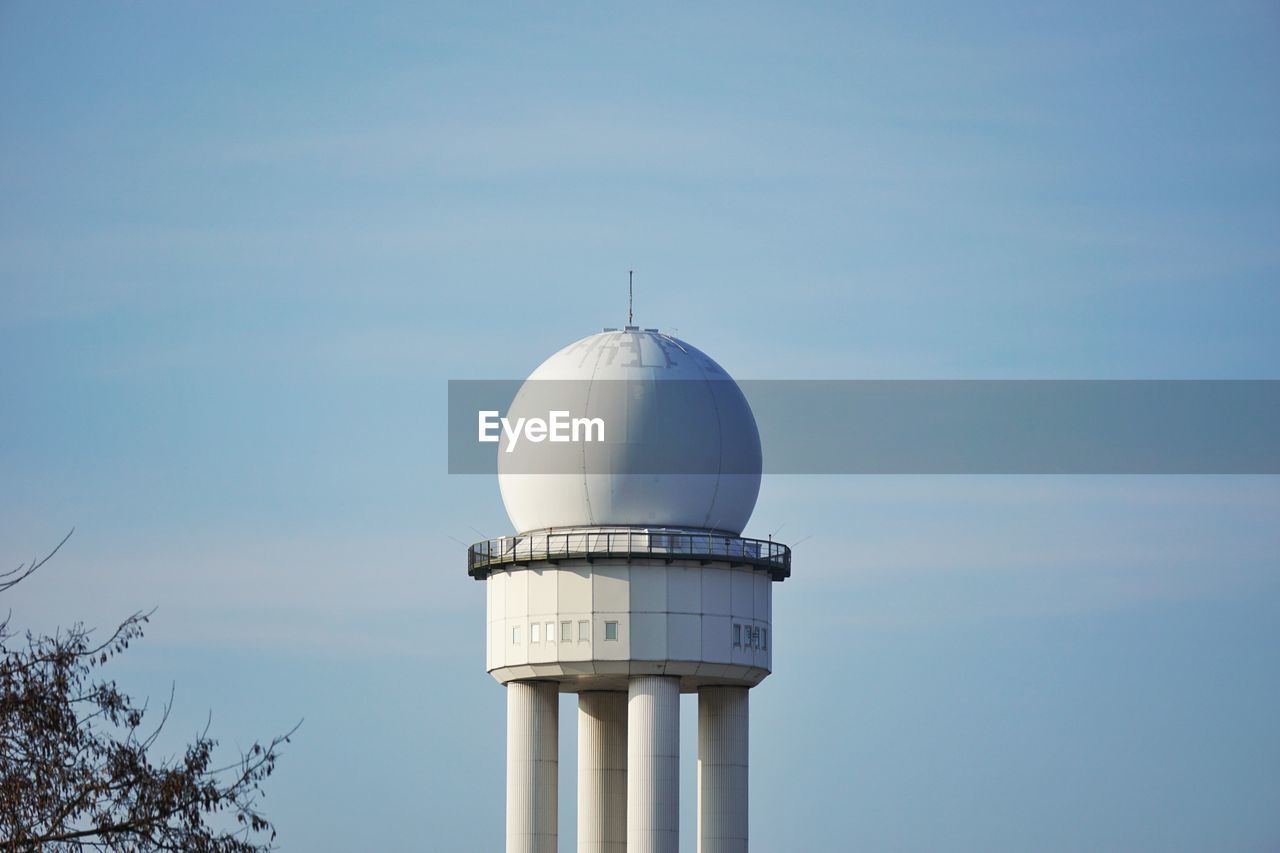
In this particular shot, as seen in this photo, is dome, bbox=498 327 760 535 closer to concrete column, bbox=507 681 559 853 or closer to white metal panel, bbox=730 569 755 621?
white metal panel, bbox=730 569 755 621

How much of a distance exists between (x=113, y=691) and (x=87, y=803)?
1936 mm

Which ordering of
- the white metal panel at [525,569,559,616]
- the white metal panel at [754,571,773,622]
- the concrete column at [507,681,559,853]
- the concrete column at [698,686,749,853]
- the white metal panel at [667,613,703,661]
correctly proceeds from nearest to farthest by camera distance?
the white metal panel at [667,613,703,661]
the white metal panel at [525,569,559,616]
the concrete column at [507,681,559,853]
the concrete column at [698,686,749,853]
the white metal panel at [754,571,773,622]

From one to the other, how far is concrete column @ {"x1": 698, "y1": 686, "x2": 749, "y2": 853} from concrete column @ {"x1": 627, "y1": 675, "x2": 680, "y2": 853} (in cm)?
191

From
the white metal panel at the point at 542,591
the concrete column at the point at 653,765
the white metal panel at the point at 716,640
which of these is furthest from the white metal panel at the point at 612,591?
the white metal panel at the point at 716,640

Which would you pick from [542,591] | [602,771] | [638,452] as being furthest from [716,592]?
[602,771]

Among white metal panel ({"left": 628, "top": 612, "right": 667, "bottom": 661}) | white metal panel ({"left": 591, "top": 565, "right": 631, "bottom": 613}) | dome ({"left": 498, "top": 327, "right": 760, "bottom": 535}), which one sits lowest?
white metal panel ({"left": 628, "top": 612, "right": 667, "bottom": 661})

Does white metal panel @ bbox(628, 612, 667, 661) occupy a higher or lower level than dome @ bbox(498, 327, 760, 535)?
lower

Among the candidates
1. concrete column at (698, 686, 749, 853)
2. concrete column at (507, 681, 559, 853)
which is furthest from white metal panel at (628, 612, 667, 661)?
concrete column at (507, 681, 559, 853)

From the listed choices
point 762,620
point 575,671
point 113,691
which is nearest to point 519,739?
point 575,671

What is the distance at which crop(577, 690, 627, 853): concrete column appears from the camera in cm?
7644

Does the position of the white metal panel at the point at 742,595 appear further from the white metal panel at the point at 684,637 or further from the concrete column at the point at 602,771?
the concrete column at the point at 602,771

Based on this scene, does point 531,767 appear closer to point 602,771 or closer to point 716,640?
point 602,771

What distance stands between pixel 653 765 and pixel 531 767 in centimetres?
413

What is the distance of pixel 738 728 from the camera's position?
76.2 m
